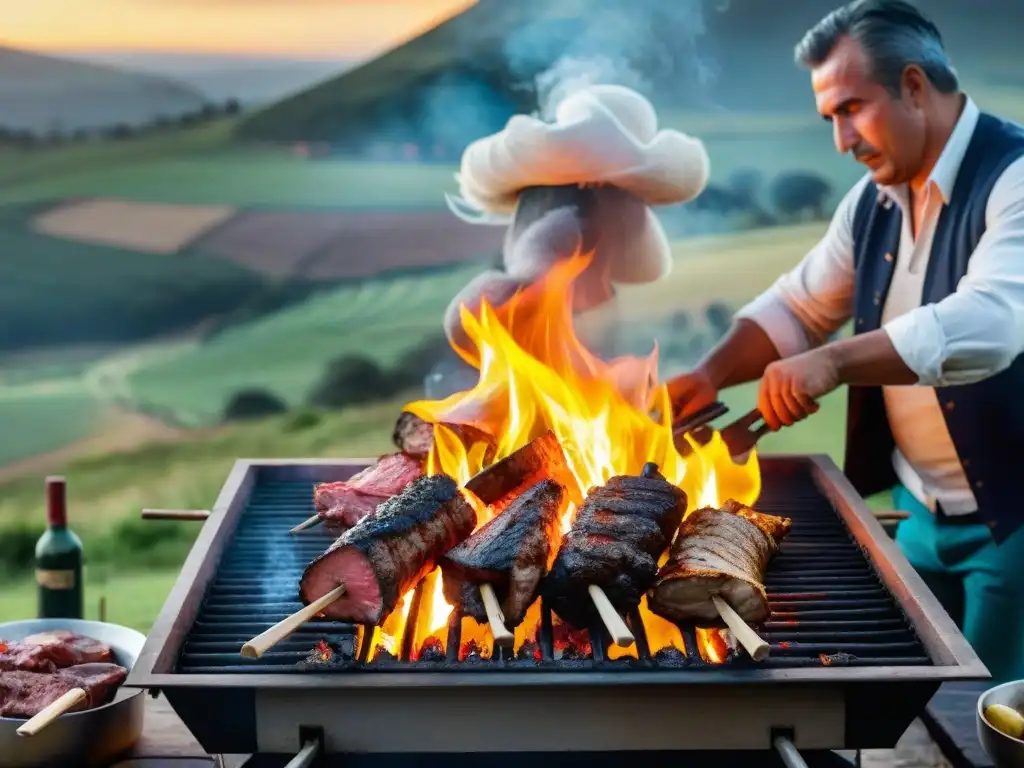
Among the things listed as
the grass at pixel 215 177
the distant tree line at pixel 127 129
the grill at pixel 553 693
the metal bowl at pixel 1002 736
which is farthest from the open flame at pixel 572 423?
the distant tree line at pixel 127 129

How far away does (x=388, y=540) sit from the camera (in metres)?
2.71

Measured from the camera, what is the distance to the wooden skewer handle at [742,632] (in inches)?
90.7

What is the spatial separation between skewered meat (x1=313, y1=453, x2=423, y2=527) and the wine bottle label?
1.05m

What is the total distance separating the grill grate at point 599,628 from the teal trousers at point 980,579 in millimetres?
608

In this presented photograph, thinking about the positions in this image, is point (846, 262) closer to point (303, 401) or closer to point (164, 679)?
point (164, 679)

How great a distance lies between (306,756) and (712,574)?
3.33 feet

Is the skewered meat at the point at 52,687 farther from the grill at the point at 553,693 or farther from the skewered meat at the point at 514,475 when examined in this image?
the skewered meat at the point at 514,475

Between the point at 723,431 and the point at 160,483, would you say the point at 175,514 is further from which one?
the point at 160,483

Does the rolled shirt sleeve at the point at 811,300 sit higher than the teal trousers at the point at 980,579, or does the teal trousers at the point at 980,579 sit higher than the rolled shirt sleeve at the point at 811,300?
the rolled shirt sleeve at the point at 811,300

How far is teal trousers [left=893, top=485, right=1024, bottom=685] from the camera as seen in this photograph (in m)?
3.73

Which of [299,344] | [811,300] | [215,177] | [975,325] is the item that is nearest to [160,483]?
[299,344]

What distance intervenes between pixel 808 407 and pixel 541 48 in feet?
12.7

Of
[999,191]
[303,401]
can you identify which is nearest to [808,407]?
[999,191]

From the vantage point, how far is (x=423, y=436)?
363 cm
